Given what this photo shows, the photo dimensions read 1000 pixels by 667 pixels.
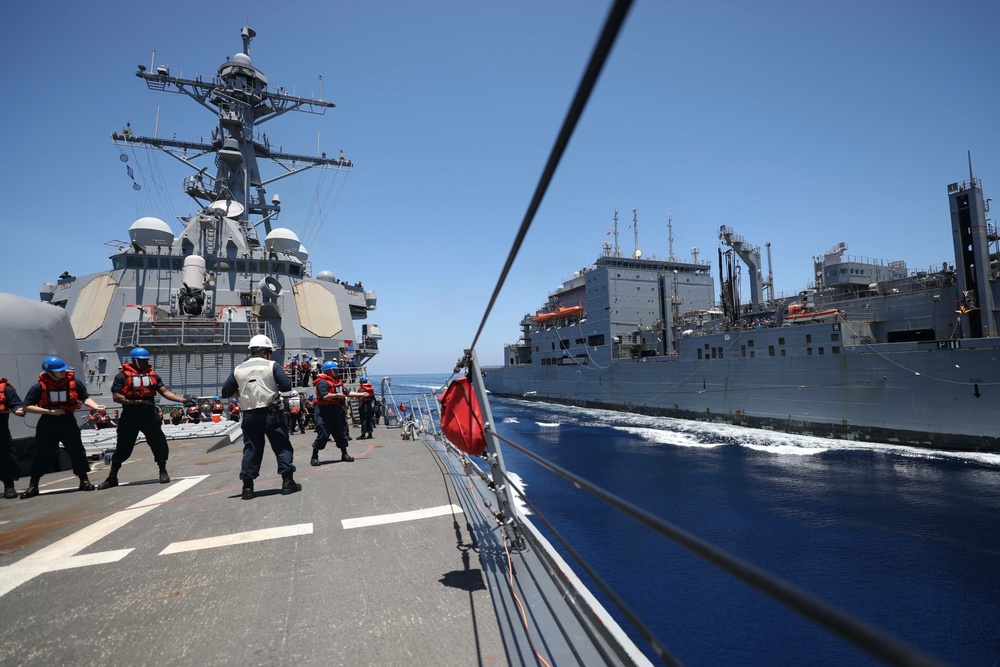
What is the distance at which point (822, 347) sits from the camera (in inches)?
820

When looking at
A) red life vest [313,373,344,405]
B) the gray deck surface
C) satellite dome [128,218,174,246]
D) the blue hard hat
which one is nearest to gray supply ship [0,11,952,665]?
the gray deck surface

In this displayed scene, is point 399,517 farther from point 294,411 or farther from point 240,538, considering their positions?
point 294,411

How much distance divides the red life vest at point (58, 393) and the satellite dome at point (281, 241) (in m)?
16.4

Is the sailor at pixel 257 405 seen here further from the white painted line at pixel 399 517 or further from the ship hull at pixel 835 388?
the ship hull at pixel 835 388

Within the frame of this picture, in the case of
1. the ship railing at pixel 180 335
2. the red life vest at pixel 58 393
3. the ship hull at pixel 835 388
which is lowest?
the ship hull at pixel 835 388

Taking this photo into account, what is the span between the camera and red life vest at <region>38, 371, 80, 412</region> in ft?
17.2

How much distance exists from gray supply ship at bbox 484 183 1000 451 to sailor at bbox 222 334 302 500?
72.1ft

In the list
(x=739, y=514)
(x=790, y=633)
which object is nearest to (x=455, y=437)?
(x=790, y=633)

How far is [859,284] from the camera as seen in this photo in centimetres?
2373

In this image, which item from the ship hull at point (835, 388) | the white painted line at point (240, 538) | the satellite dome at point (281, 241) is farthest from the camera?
the satellite dome at point (281, 241)

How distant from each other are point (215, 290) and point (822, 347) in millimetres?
25298

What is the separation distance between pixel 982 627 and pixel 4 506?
1195 centimetres

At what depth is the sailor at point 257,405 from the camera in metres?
4.70

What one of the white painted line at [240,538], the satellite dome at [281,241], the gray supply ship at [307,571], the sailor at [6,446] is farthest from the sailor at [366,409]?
the satellite dome at [281,241]
